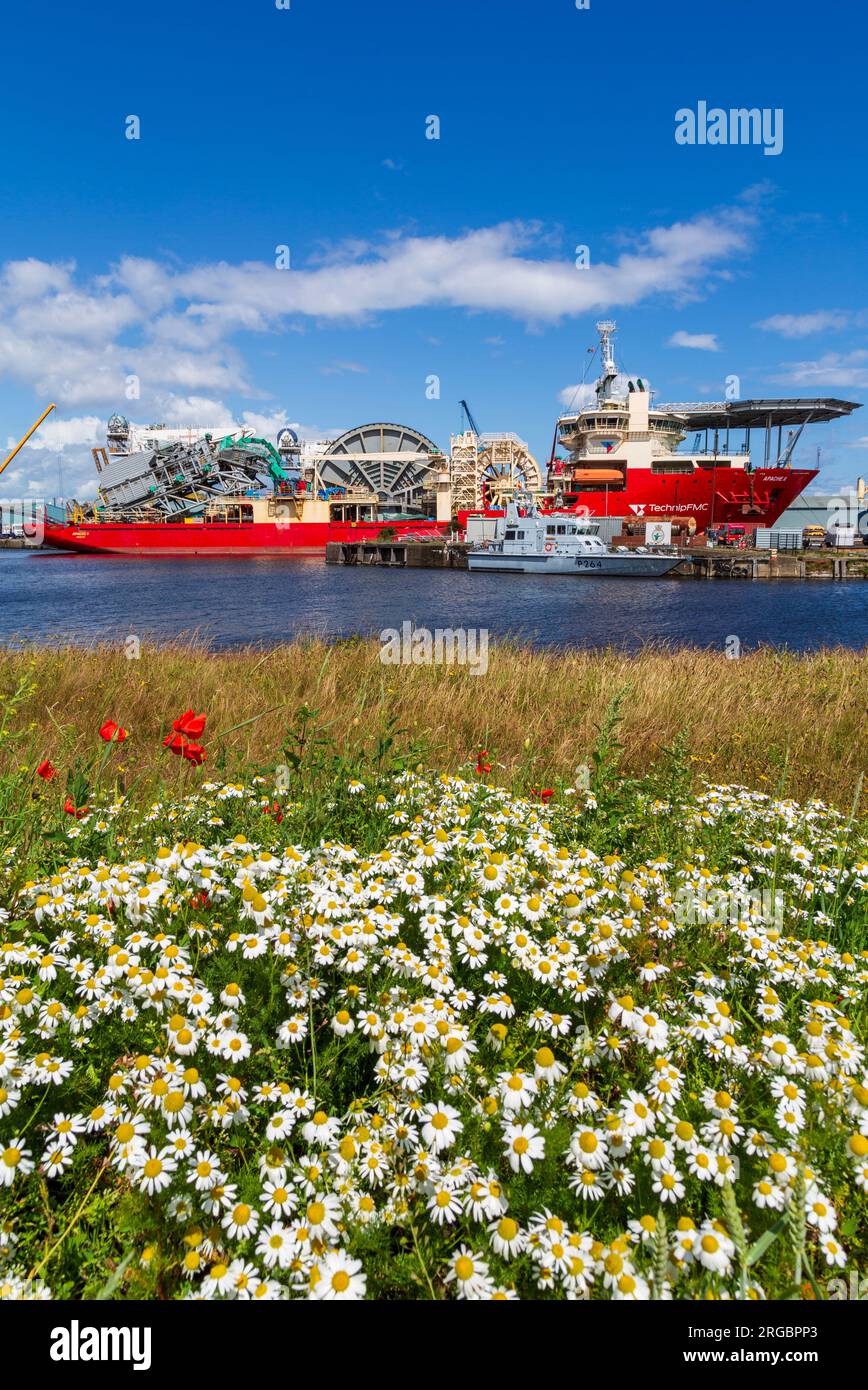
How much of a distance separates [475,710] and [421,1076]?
5692 millimetres

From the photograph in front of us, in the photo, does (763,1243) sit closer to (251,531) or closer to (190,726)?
(190,726)

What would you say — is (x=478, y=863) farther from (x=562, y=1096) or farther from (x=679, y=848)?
(x=679, y=848)

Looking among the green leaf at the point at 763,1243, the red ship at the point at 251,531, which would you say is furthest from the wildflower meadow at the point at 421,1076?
the red ship at the point at 251,531

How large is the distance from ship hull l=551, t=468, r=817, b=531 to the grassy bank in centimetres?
5861

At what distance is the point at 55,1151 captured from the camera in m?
1.62

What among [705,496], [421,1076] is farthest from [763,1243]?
[705,496]

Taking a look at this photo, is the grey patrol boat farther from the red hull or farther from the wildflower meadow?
the wildflower meadow

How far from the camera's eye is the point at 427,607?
35.5 metres

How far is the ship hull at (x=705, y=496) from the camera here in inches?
2520

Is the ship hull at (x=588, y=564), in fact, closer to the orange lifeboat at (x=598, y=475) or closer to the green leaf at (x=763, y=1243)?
the orange lifeboat at (x=598, y=475)

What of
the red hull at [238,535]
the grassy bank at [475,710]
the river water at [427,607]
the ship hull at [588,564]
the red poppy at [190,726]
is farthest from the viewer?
the red hull at [238,535]
